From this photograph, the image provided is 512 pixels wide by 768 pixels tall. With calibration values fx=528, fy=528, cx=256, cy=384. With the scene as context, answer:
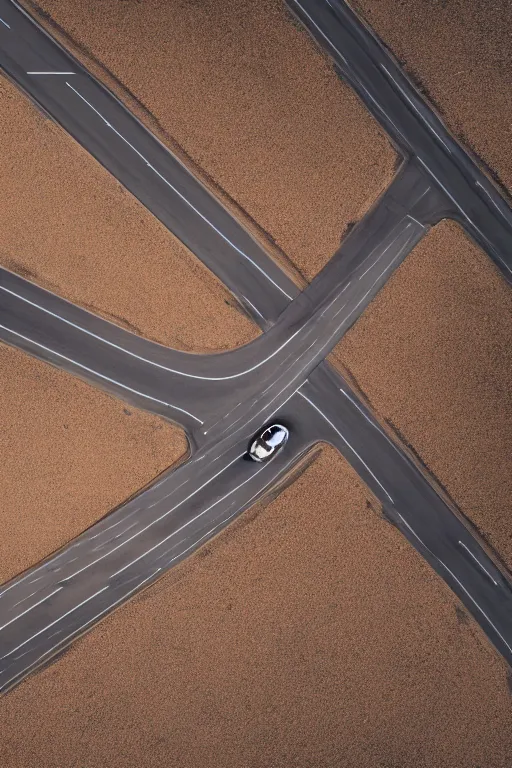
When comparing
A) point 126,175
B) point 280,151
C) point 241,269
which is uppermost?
point 280,151

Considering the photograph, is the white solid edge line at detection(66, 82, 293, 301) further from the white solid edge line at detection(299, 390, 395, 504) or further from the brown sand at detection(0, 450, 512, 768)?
the brown sand at detection(0, 450, 512, 768)

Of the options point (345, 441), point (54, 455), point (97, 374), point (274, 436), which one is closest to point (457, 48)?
point (345, 441)

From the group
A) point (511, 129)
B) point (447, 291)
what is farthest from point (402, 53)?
point (447, 291)

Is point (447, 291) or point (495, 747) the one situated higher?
point (447, 291)

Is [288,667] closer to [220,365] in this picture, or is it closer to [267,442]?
[267,442]

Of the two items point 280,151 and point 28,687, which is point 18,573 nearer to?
point 28,687

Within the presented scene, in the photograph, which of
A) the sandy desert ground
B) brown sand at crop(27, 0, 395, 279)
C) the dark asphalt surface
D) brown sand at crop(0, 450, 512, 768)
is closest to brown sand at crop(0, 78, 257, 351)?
the sandy desert ground
